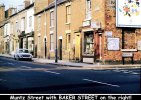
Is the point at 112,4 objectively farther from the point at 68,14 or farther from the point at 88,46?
the point at 68,14

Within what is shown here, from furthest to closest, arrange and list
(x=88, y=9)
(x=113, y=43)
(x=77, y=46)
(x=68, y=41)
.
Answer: (x=68, y=41) → (x=77, y=46) → (x=88, y=9) → (x=113, y=43)

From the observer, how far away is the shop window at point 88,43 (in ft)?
82.9

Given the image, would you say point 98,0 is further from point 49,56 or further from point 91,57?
point 49,56

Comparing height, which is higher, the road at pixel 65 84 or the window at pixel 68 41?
the window at pixel 68 41

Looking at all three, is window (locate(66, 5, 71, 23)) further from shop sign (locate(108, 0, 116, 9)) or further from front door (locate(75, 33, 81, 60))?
shop sign (locate(108, 0, 116, 9))

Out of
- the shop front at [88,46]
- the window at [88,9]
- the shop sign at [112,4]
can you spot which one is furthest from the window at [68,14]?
the shop sign at [112,4]

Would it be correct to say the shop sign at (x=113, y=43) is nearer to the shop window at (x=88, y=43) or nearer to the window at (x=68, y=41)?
the shop window at (x=88, y=43)

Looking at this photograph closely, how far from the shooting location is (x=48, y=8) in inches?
1326

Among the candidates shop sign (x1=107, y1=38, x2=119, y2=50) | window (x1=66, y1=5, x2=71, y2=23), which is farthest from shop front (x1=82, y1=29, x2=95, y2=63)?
window (x1=66, y1=5, x2=71, y2=23)

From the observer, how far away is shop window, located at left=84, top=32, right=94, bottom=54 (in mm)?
25266

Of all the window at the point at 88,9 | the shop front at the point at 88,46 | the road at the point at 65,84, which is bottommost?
A: the road at the point at 65,84

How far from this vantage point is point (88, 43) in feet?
85.4

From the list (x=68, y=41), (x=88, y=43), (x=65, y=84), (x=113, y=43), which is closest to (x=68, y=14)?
(x=68, y=41)

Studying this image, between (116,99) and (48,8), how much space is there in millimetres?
29430
